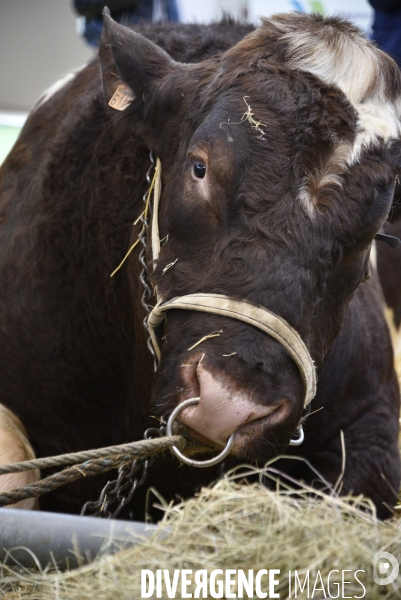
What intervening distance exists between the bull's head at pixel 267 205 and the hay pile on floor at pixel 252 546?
371 millimetres

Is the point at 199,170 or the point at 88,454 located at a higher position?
the point at 199,170

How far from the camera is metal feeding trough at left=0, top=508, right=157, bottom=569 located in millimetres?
1837

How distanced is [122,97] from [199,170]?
0.56m

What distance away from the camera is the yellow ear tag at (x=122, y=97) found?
2.95 meters

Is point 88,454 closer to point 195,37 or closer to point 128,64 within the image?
point 128,64

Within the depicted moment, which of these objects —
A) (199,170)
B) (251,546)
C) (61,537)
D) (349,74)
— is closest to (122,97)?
(199,170)

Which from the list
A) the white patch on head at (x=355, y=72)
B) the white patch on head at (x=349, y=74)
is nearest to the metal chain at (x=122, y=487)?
the white patch on head at (x=349, y=74)

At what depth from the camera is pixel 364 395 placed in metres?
3.69

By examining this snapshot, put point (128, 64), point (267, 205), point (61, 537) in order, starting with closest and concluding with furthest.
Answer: point (61, 537)
point (267, 205)
point (128, 64)

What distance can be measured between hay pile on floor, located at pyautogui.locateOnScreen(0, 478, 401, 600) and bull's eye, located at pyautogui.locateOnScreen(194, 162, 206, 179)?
1.05m

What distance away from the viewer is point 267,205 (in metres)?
2.38

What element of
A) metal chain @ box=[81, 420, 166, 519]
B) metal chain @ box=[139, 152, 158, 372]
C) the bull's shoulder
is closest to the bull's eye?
metal chain @ box=[139, 152, 158, 372]

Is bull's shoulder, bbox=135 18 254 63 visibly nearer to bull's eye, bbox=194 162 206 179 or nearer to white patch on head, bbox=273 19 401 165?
white patch on head, bbox=273 19 401 165

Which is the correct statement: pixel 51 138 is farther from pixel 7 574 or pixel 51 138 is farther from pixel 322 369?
pixel 7 574
